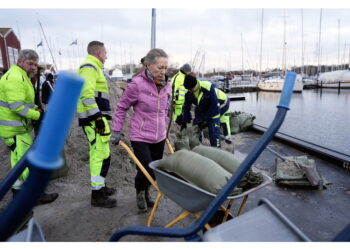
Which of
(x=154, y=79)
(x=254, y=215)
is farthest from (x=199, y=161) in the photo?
(x=154, y=79)

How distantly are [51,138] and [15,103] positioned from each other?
9.39ft

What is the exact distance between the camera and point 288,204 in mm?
3531

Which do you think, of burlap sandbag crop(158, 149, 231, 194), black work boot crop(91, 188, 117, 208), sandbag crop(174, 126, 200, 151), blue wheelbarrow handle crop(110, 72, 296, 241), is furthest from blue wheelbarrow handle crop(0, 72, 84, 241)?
sandbag crop(174, 126, 200, 151)

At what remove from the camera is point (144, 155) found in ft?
10.1

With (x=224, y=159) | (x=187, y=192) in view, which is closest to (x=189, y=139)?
(x=224, y=159)

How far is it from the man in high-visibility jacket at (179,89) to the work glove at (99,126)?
2983 millimetres

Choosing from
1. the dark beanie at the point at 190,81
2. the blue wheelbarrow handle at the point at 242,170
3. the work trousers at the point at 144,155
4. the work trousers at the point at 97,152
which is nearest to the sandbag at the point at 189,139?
the dark beanie at the point at 190,81

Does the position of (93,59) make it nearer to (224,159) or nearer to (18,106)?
(18,106)

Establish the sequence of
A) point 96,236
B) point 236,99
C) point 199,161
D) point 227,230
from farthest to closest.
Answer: point 236,99
point 96,236
point 199,161
point 227,230

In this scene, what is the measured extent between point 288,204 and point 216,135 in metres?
1.66

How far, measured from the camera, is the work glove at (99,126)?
10.2 ft

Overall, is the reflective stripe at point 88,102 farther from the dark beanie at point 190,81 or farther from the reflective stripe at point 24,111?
the dark beanie at point 190,81

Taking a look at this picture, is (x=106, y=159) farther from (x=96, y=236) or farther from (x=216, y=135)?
(x=216, y=135)

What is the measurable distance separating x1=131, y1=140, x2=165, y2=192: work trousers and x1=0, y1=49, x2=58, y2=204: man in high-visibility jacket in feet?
4.10
